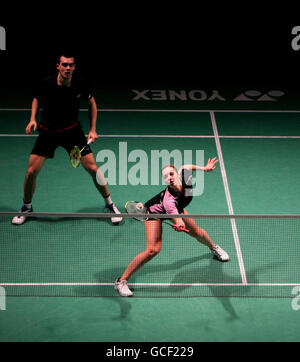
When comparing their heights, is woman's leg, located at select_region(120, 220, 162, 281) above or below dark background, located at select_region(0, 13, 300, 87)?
below

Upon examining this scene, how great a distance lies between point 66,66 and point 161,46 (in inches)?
266

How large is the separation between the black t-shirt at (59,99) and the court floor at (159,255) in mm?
1392

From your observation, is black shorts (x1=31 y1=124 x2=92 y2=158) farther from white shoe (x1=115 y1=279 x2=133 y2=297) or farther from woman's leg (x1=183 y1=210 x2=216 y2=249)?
white shoe (x1=115 y1=279 x2=133 y2=297)

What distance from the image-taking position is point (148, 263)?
23.6 ft

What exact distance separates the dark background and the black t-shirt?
18.6 feet

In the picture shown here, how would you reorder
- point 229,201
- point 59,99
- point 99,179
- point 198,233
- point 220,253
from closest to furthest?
point 198,233 < point 220,253 < point 59,99 < point 99,179 < point 229,201

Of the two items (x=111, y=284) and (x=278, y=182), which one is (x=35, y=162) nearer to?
(x=111, y=284)

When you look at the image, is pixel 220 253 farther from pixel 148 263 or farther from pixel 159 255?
pixel 148 263

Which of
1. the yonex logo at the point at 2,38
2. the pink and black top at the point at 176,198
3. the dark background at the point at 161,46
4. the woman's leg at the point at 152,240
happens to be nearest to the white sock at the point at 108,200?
the pink and black top at the point at 176,198

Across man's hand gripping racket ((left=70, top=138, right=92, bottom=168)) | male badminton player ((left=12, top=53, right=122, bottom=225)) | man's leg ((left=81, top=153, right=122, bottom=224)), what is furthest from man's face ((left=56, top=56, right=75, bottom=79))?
man's leg ((left=81, top=153, right=122, bottom=224))

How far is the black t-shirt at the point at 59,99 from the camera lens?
7.43m

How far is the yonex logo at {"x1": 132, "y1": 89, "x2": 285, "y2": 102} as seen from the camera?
12117mm

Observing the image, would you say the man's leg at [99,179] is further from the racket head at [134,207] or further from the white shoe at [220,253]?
the white shoe at [220,253]

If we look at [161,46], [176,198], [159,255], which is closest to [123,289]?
[159,255]
